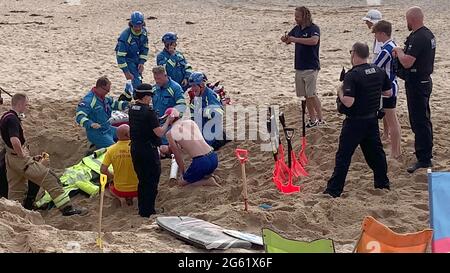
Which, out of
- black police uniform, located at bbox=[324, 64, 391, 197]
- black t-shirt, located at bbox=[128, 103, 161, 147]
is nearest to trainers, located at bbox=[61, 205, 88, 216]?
black t-shirt, located at bbox=[128, 103, 161, 147]

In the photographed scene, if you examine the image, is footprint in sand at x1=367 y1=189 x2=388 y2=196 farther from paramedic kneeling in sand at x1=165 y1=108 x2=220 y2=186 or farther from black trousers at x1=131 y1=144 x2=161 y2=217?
black trousers at x1=131 y1=144 x2=161 y2=217

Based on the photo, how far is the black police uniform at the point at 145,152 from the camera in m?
8.66

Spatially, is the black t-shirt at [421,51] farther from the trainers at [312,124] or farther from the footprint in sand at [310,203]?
the trainers at [312,124]

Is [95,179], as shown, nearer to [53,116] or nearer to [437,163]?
[53,116]

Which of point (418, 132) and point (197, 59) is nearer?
point (418, 132)

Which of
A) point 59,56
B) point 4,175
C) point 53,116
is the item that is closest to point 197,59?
point 59,56

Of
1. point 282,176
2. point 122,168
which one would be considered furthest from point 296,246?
point 282,176

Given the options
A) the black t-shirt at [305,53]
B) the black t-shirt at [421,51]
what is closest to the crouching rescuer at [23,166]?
the black t-shirt at [305,53]

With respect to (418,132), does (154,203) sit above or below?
below

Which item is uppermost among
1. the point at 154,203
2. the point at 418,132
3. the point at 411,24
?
the point at 411,24

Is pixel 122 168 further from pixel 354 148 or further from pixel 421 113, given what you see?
pixel 421 113

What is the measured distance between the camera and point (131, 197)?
9.24 m

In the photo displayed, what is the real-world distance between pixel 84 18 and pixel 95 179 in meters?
11.8

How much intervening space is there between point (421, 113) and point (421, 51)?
70 cm
